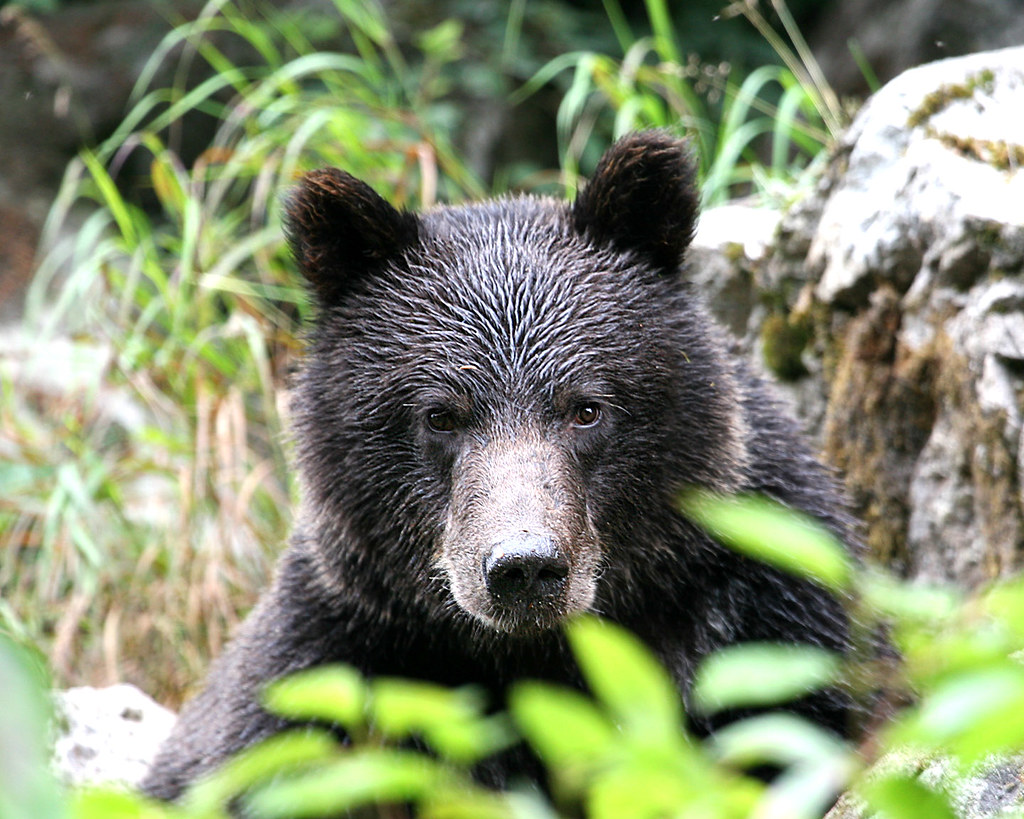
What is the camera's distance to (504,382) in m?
2.92

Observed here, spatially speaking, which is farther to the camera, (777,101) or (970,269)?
(777,101)

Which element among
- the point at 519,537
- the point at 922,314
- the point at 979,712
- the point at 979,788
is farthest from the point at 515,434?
the point at 979,712

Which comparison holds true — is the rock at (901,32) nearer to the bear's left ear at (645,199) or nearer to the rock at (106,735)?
the bear's left ear at (645,199)

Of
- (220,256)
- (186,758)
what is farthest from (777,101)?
(186,758)

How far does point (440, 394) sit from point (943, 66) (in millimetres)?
2009

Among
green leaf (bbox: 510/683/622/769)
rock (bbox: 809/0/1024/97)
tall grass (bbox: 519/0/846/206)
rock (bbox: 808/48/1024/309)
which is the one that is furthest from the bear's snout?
rock (bbox: 809/0/1024/97)

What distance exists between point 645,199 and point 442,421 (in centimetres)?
82

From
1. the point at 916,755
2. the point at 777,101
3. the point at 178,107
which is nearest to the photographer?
the point at 916,755

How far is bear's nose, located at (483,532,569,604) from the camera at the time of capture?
2.50 m

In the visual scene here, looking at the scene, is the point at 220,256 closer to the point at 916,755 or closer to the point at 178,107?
the point at 178,107

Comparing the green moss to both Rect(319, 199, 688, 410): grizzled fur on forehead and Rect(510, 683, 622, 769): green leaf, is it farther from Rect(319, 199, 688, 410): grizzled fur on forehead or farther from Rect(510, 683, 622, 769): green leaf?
Rect(510, 683, 622, 769): green leaf

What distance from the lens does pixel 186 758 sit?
3.39 m

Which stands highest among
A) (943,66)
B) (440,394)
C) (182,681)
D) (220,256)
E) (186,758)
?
(943,66)

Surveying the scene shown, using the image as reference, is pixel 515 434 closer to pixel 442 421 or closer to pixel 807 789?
pixel 442 421
